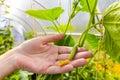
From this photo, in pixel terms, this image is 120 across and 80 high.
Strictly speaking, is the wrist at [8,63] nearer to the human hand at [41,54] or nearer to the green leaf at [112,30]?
the human hand at [41,54]

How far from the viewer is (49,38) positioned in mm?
780

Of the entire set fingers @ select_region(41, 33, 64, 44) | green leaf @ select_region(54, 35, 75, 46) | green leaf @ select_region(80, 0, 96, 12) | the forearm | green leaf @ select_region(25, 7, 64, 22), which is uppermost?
green leaf @ select_region(80, 0, 96, 12)

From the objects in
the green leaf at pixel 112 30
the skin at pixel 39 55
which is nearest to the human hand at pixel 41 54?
the skin at pixel 39 55

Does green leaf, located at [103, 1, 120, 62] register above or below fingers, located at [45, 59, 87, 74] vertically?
above

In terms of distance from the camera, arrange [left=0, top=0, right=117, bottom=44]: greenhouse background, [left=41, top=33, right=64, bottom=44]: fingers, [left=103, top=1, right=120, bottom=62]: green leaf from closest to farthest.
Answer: [left=103, top=1, right=120, bottom=62]: green leaf → [left=41, top=33, right=64, bottom=44]: fingers → [left=0, top=0, right=117, bottom=44]: greenhouse background

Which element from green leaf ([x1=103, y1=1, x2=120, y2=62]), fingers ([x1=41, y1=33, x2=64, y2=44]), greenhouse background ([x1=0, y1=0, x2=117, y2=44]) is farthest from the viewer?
greenhouse background ([x1=0, y1=0, x2=117, y2=44])

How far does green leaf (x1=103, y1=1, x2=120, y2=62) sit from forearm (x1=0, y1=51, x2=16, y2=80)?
29cm

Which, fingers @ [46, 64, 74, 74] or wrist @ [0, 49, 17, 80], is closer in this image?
fingers @ [46, 64, 74, 74]

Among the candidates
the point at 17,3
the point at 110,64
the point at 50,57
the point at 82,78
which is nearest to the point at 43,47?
the point at 50,57

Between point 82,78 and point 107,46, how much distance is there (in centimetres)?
15

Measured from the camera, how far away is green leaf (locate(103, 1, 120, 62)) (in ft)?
2.16

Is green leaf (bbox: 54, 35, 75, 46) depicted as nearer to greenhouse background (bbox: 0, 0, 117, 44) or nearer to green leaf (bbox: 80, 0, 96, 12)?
green leaf (bbox: 80, 0, 96, 12)

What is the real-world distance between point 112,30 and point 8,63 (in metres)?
0.34

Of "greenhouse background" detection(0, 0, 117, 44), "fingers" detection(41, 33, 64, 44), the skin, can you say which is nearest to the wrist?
the skin
